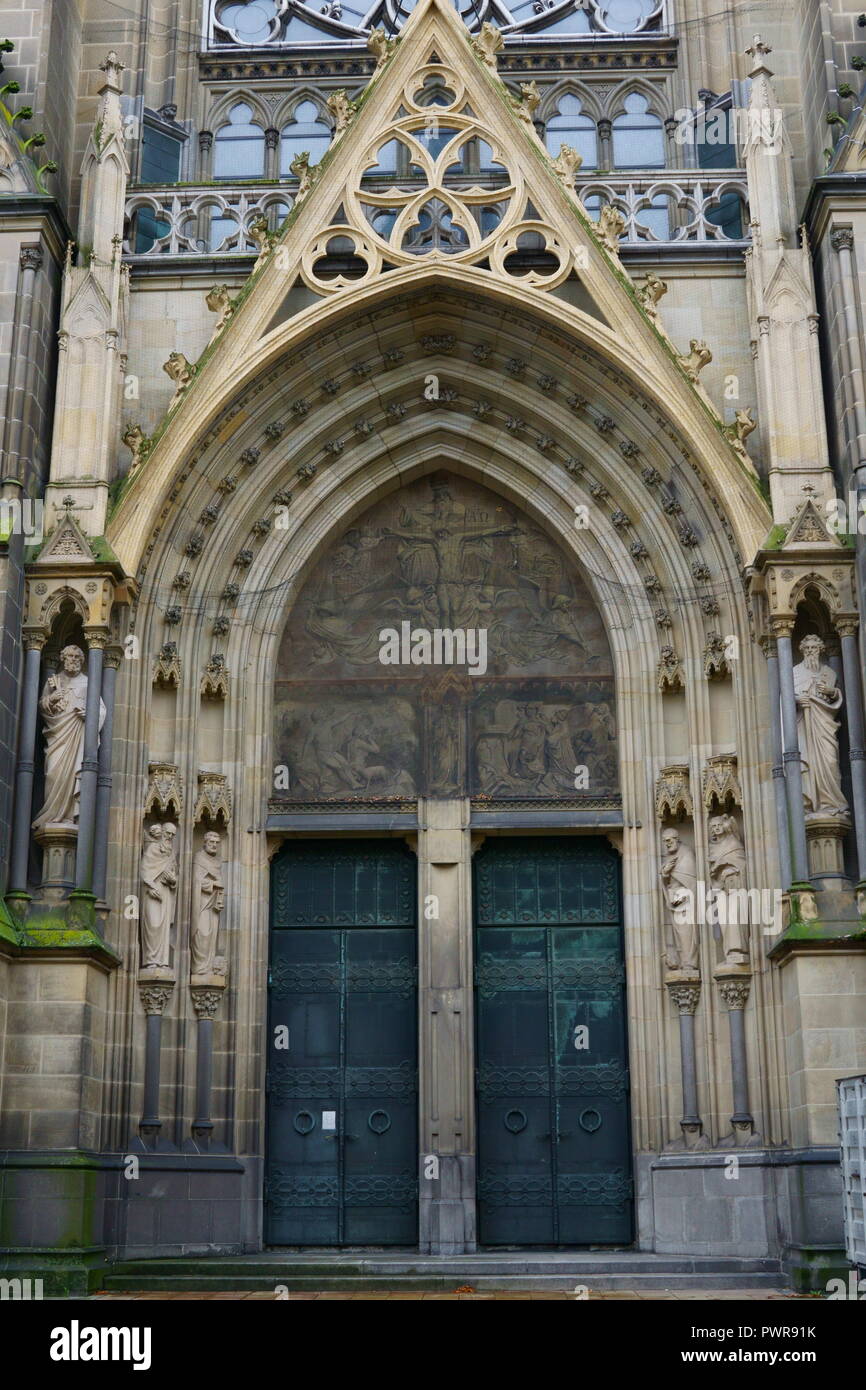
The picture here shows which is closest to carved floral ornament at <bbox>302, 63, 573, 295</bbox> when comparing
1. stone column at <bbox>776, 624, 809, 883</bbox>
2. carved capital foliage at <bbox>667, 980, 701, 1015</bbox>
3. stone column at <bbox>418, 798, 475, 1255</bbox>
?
stone column at <bbox>776, 624, 809, 883</bbox>

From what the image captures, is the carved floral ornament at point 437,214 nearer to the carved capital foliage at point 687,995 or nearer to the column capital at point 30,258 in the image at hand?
the column capital at point 30,258

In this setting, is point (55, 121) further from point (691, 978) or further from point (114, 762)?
point (691, 978)

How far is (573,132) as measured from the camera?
18172 millimetres

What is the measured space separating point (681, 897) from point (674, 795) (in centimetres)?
97

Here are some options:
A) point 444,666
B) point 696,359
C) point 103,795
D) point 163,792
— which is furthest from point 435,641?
point 103,795

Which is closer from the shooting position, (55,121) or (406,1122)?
(406,1122)

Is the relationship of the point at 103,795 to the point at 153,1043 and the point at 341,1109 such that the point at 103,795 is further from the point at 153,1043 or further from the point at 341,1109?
the point at 341,1109

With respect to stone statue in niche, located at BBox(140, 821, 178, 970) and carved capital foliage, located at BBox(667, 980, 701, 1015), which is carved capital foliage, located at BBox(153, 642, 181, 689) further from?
carved capital foliage, located at BBox(667, 980, 701, 1015)

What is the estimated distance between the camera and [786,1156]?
13.8m

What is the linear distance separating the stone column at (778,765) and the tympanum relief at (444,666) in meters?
2.04

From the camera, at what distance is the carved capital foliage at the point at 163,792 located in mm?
15391

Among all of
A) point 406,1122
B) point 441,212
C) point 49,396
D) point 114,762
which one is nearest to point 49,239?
point 49,396

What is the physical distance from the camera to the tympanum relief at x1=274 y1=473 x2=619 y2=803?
54.2ft

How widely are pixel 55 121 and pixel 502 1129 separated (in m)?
10.9
